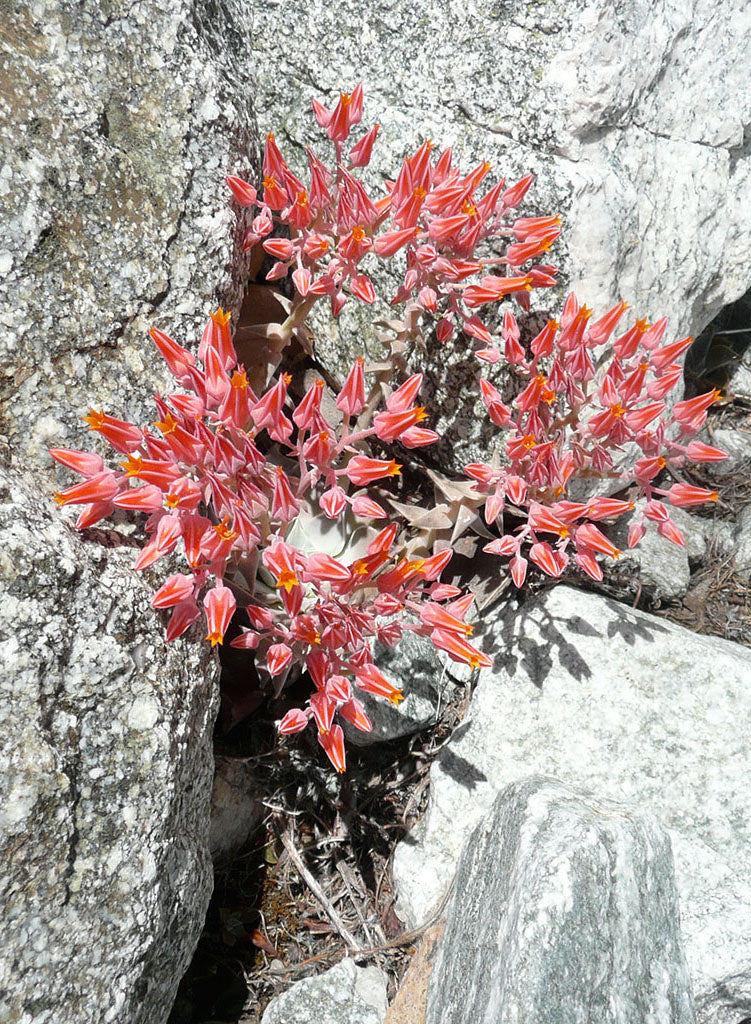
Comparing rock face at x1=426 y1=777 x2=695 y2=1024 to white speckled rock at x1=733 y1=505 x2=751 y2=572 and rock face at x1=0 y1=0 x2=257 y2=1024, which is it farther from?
white speckled rock at x1=733 y1=505 x2=751 y2=572

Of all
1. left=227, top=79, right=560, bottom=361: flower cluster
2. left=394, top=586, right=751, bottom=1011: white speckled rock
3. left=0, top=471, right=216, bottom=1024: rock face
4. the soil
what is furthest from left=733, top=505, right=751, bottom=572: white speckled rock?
left=0, top=471, right=216, bottom=1024: rock face

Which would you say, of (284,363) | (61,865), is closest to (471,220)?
(284,363)

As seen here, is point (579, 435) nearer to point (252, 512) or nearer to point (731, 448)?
point (252, 512)

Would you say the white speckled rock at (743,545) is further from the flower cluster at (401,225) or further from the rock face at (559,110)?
the flower cluster at (401,225)

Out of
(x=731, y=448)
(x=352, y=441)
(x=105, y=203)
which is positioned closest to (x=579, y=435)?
(x=352, y=441)

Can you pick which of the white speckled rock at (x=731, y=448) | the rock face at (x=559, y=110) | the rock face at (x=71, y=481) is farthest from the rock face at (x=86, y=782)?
the white speckled rock at (x=731, y=448)
